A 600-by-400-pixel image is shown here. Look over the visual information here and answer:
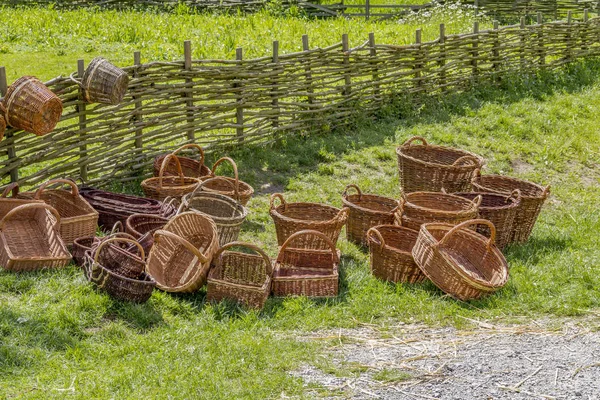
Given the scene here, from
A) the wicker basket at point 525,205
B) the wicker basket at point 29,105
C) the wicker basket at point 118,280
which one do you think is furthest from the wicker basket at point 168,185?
the wicker basket at point 525,205

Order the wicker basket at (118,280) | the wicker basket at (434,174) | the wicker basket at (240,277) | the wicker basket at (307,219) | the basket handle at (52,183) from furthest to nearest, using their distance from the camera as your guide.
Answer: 1. the wicker basket at (434,174)
2. the wicker basket at (307,219)
3. the basket handle at (52,183)
4. the wicker basket at (240,277)
5. the wicker basket at (118,280)

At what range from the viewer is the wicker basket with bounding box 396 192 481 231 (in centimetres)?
656

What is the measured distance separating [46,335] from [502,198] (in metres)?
4.09

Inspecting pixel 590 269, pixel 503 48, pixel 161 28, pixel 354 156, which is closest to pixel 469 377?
pixel 590 269

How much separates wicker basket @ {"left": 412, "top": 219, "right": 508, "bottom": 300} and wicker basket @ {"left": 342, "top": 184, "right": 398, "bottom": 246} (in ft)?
2.09

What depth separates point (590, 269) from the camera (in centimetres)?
644

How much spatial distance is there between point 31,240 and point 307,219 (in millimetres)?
2236

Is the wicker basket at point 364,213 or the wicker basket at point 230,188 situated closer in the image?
the wicker basket at point 364,213

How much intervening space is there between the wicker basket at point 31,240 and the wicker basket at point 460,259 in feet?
8.62

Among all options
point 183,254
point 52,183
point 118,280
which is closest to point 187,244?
point 118,280

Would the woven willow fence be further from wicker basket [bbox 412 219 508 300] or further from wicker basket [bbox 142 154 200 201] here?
wicker basket [bbox 412 219 508 300]

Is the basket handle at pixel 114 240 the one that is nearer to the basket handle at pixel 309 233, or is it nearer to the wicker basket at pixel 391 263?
the basket handle at pixel 309 233

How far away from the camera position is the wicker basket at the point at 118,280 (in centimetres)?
548

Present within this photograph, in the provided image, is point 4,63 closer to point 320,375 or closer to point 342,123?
point 342,123
